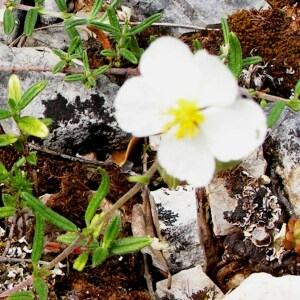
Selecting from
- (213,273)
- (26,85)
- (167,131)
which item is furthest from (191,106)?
(26,85)

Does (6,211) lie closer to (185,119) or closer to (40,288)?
(40,288)

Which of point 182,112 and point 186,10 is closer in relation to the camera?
point 182,112

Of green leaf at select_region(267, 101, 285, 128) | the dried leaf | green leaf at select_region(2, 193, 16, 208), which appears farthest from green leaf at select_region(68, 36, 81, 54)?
green leaf at select_region(267, 101, 285, 128)

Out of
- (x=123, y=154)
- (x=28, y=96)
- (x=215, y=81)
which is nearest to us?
(x=215, y=81)

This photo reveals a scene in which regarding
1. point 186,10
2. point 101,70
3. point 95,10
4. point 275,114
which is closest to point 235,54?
point 275,114

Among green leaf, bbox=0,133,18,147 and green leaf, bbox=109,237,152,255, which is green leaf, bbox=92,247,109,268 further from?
green leaf, bbox=0,133,18,147

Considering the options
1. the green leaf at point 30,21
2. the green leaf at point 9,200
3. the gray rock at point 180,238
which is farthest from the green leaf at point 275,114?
the green leaf at point 30,21
